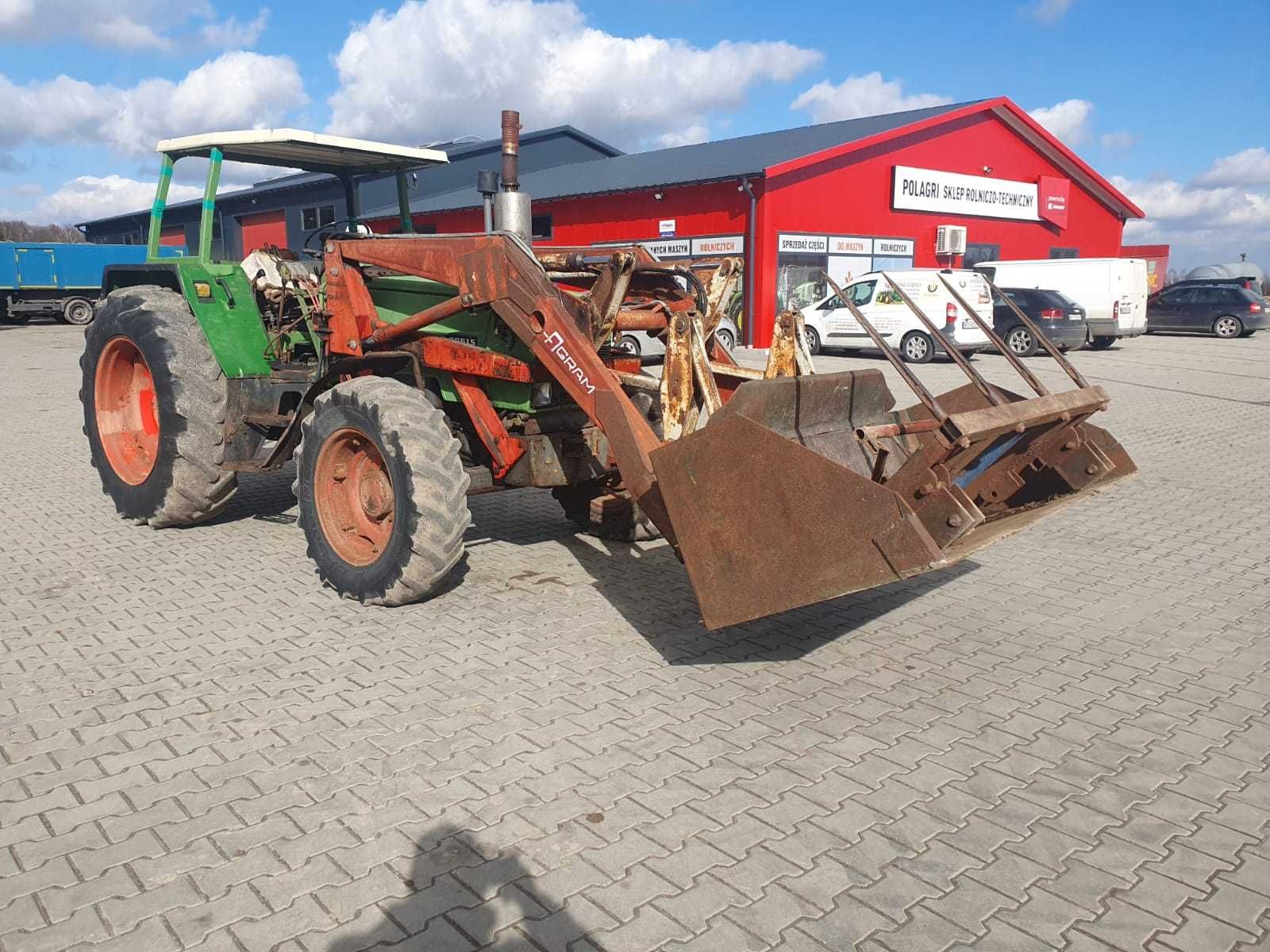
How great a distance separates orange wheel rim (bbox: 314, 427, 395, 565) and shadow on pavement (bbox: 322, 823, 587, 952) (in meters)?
2.65

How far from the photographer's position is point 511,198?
5.86m

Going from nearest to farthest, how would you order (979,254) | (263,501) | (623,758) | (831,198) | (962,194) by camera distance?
(623,758) < (263,501) < (831,198) < (962,194) < (979,254)

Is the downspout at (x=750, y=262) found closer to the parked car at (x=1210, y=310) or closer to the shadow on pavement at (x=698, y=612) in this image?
the parked car at (x=1210, y=310)

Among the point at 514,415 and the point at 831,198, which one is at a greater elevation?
the point at 831,198

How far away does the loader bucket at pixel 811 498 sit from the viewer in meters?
3.67

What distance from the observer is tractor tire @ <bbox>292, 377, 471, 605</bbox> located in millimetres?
4957

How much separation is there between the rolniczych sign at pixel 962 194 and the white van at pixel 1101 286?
3265 millimetres

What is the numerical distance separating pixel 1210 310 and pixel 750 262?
45.5 feet

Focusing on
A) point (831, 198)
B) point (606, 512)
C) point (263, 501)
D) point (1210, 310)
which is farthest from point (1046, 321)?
point (263, 501)

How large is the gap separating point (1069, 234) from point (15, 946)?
3214 cm

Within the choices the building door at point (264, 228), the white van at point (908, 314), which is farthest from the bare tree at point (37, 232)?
the white van at point (908, 314)

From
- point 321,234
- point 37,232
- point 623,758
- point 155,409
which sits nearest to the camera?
point 623,758

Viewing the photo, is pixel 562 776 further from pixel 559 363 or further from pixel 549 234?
pixel 549 234

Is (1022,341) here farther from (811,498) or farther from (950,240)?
(811,498)
